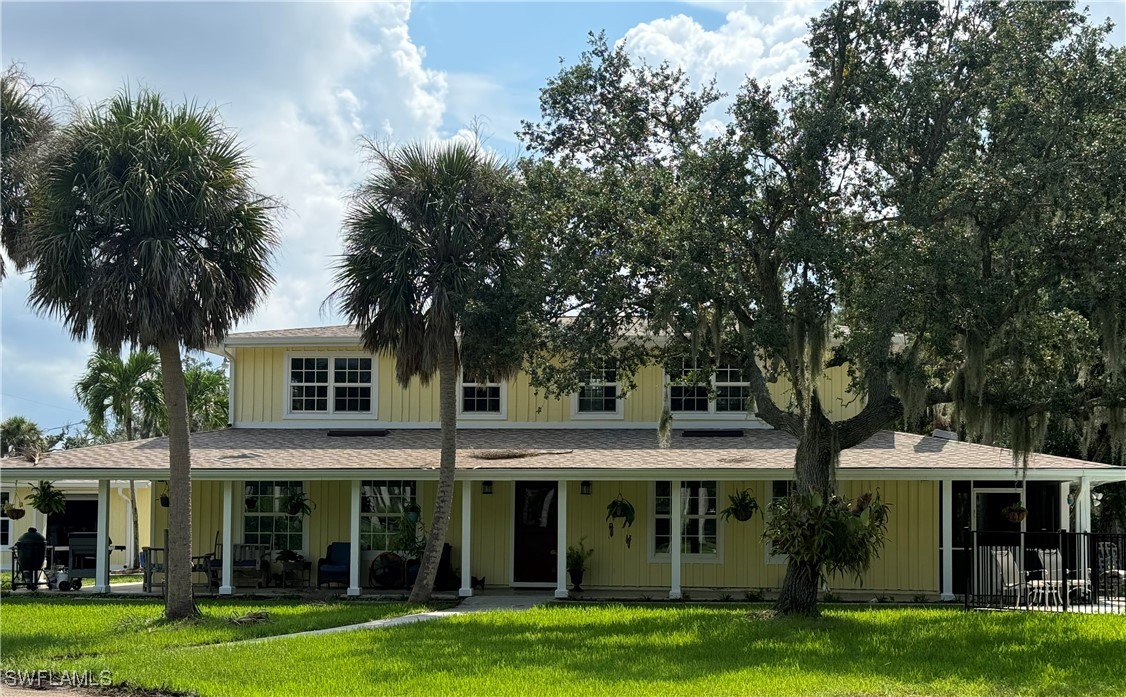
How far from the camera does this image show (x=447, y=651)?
13570 millimetres

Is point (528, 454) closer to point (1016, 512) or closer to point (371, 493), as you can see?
point (371, 493)

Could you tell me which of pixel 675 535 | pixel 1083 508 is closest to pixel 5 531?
pixel 675 535

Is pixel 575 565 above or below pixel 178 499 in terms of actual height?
below

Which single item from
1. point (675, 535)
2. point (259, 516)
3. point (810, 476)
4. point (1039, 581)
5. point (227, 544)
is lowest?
point (1039, 581)

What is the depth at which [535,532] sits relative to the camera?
23.0 metres

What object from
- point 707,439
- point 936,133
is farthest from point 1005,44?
point 707,439

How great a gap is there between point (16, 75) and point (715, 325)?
12.8 m

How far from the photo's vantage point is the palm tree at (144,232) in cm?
1609

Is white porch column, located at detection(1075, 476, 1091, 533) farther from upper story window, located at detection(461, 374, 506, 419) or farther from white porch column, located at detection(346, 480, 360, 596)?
white porch column, located at detection(346, 480, 360, 596)

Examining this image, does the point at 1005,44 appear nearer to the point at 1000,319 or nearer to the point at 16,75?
the point at 1000,319

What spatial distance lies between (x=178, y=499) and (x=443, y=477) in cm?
418

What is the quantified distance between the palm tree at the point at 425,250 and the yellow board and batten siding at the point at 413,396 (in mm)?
4852

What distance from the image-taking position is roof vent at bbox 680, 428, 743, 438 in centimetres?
2311

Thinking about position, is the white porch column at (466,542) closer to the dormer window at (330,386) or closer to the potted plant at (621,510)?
the potted plant at (621,510)
